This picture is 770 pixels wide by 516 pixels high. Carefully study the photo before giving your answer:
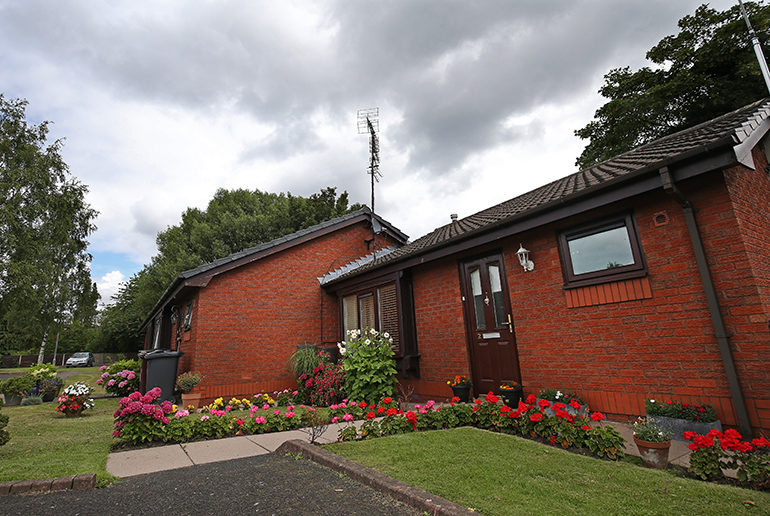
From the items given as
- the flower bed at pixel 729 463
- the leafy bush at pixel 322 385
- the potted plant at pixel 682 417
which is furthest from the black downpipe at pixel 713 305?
the leafy bush at pixel 322 385

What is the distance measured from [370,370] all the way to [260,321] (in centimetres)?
447

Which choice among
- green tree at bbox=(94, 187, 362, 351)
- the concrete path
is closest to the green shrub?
the concrete path

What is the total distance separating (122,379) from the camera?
37.8 feet

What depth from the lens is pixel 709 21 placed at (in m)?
15.8

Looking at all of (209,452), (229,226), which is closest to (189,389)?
(209,452)

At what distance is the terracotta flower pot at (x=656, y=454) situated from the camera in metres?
3.00

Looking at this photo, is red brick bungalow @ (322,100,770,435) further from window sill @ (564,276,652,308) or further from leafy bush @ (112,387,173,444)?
leafy bush @ (112,387,173,444)

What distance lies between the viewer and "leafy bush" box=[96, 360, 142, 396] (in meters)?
10.7

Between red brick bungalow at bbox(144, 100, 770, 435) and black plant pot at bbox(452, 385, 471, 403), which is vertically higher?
red brick bungalow at bbox(144, 100, 770, 435)

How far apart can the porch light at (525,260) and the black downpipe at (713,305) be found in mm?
1979

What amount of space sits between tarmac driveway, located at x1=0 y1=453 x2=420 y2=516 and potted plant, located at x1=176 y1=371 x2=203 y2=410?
17.6 feet

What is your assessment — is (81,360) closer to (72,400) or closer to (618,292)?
(72,400)

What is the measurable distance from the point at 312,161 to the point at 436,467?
42.9 ft

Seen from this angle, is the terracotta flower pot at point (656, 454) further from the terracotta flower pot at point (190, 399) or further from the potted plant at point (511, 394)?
the terracotta flower pot at point (190, 399)
